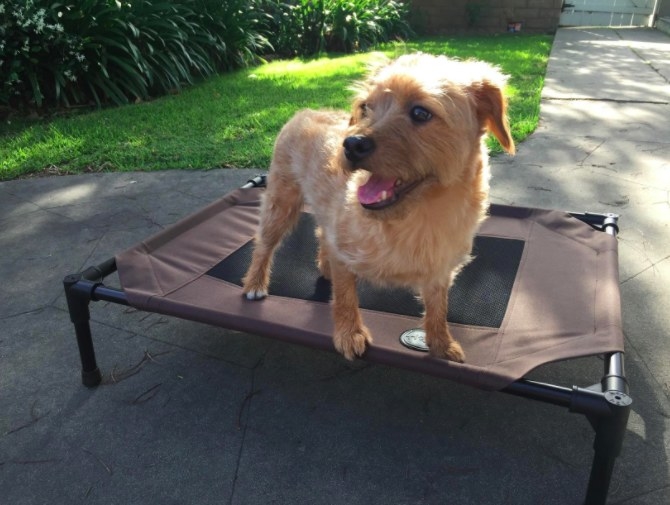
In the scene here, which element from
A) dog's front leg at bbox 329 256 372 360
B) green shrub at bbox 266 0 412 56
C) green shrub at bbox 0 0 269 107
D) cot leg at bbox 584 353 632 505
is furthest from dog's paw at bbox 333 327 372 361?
green shrub at bbox 266 0 412 56

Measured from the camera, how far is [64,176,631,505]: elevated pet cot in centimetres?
205

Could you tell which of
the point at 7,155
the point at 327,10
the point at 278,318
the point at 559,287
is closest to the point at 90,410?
the point at 278,318

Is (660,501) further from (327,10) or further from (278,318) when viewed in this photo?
(327,10)

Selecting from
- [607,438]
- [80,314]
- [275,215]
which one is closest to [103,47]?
[275,215]

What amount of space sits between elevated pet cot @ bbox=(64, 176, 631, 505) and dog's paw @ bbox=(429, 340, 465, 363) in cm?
6

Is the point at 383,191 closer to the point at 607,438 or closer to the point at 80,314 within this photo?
the point at 607,438

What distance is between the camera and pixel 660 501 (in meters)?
2.05

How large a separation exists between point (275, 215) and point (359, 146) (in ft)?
4.30

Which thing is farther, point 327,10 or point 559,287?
point 327,10

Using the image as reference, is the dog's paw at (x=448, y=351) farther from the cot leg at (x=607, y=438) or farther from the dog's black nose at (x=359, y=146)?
the dog's black nose at (x=359, y=146)

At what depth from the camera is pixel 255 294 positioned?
113 inches

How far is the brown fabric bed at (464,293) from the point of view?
7.68ft

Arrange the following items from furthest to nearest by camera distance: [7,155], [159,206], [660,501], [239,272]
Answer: [7,155] < [159,206] < [239,272] < [660,501]

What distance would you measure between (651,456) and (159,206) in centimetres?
417
